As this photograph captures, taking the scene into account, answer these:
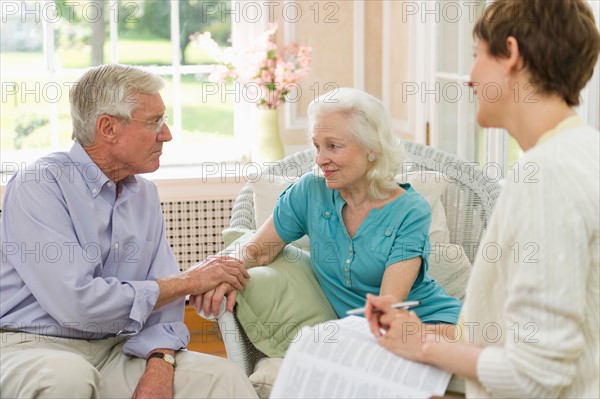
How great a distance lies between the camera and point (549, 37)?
1465 millimetres

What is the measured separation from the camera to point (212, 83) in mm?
4398

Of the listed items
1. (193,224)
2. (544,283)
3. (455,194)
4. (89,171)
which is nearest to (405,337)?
(544,283)

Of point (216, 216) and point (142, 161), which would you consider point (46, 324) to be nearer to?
point (142, 161)

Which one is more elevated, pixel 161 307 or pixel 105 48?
pixel 105 48

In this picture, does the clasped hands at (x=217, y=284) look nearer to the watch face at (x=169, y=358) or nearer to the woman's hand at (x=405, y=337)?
the watch face at (x=169, y=358)

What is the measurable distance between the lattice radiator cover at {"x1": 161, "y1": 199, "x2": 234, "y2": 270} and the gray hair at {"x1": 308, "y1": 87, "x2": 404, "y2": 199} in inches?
68.4

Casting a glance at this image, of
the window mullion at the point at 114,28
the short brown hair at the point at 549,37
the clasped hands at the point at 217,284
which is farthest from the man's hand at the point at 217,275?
the window mullion at the point at 114,28

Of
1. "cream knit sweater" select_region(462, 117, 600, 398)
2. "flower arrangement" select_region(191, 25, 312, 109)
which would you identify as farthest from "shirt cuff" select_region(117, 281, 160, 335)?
"flower arrangement" select_region(191, 25, 312, 109)

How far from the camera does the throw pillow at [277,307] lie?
2.32 meters

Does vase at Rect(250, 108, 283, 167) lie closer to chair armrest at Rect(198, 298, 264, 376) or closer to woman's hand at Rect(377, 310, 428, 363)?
chair armrest at Rect(198, 298, 264, 376)

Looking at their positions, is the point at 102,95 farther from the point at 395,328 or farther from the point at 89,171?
the point at 395,328

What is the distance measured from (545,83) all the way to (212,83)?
3.05 meters

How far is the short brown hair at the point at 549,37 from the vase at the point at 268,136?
273 cm

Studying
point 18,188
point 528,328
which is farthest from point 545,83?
point 18,188
